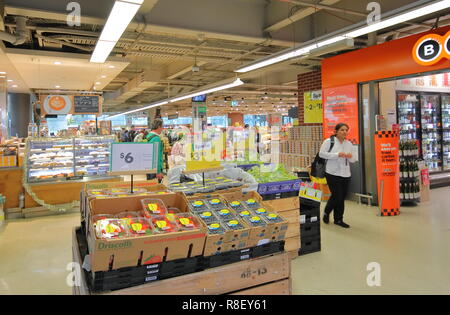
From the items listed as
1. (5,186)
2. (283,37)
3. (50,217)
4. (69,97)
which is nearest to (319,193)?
(283,37)

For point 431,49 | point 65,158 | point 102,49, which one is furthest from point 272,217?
point 65,158

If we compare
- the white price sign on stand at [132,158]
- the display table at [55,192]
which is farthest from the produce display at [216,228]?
the display table at [55,192]

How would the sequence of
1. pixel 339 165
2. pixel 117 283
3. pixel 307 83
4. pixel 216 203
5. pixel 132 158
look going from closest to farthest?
pixel 117 283
pixel 216 203
pixel 132 158
pixel 339 165
pixel 307 83

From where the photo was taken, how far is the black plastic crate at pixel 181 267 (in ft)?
7.38

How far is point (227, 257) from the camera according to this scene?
246 centimetres

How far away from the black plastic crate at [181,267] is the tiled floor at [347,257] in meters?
1.51

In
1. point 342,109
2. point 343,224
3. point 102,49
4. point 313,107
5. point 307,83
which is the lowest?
point 343,224

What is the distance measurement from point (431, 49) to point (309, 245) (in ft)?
14.0

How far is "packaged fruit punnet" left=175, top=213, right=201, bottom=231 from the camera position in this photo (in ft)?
7.77

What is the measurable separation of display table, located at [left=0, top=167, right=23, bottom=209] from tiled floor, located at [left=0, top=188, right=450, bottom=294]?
53cm

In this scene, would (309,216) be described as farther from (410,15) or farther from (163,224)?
(410,15)

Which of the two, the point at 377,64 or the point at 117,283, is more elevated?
the point at 377,64

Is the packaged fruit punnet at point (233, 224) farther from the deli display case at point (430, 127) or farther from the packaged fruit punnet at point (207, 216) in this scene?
the deli display case at point (430, 127)

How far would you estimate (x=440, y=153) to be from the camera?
9.84 m
